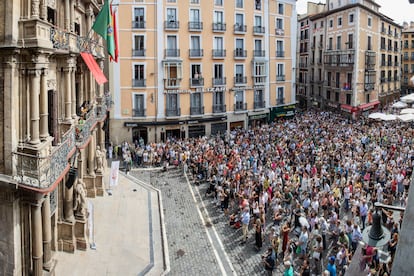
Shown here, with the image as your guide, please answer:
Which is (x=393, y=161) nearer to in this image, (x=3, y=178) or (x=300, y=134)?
(x=300, y=134)

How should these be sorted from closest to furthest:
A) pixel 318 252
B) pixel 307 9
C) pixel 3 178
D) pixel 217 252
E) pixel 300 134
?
pixel 3 178 → pixel 318 252 → pixel 217 252 → pixel 300 134 → pixel 307 9

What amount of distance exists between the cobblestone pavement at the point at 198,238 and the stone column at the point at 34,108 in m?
7.58

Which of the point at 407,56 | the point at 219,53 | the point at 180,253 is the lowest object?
the point at 180,253

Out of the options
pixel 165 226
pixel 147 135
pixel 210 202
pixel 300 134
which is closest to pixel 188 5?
pixel 147 135

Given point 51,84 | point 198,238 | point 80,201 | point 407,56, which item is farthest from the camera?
point 407,56

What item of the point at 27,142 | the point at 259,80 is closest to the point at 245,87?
the point at 259,80

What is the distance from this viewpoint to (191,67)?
42.8m

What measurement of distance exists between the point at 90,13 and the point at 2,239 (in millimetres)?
15449

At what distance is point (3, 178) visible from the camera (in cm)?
1309

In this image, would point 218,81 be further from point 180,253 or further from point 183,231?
point 180,253

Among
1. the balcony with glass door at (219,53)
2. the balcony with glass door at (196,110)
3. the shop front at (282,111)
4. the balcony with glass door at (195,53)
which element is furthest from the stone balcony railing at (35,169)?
the shop front at (282,111)

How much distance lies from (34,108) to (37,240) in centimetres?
439

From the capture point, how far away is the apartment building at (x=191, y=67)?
40.9 m

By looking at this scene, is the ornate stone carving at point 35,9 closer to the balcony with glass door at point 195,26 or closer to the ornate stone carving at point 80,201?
the ornate stone carving at point 80,201
